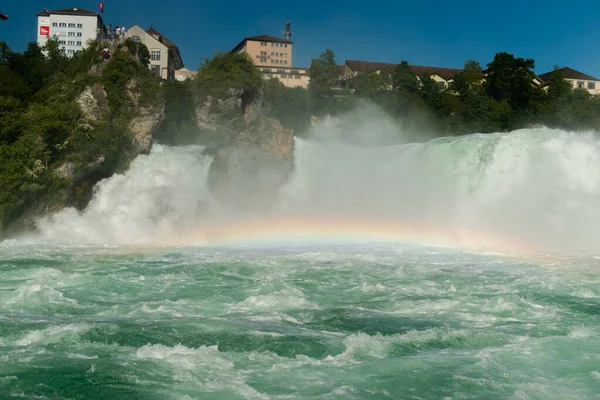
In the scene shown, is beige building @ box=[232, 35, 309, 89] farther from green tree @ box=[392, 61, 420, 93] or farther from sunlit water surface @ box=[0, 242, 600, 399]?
sunlit water surface @ box=[0, 242, 600, 399]

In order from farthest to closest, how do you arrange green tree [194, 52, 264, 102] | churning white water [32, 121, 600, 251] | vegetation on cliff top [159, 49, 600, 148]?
vegetation on cliff top [159, 49, 600, 148] → green tree [194, 52, 264, 102] → churning white water [32, 121, 600, 251]

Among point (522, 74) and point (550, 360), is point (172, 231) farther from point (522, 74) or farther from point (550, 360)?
point (522, 74)

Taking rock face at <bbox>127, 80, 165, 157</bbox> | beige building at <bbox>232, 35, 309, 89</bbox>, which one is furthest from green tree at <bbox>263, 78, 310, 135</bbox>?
beige building at <bbox>232, 35, 309, 89</bbox>

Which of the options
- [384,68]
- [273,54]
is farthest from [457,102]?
[273,54]

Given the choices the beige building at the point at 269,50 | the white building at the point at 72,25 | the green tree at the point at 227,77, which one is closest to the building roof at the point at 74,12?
the white building at the point at 72,25

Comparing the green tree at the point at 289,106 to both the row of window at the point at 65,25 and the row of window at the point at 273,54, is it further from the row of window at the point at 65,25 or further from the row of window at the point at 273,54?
the row of window at the point at 65,25

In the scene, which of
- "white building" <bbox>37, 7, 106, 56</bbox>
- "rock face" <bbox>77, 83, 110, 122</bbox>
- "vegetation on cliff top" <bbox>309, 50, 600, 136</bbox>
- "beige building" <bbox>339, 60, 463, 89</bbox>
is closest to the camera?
"rock face" <bbox>77, 83, 110, 122</bbox>
